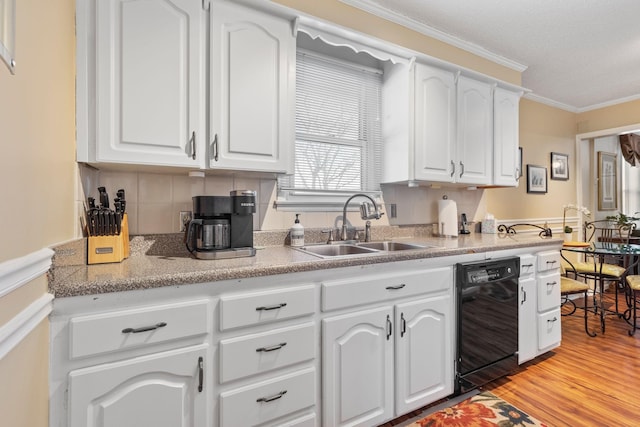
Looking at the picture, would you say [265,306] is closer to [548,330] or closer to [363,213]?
[363,213]

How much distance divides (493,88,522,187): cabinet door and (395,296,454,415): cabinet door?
4.92 feet

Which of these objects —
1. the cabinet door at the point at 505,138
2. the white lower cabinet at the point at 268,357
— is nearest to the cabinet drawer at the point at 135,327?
the white lower cabinet at the point at 268,357

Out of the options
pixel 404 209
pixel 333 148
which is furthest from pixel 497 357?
pixel 333 148

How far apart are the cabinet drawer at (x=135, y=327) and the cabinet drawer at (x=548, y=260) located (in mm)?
2359

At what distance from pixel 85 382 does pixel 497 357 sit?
2.18 metres

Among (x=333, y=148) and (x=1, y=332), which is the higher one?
(x=333, y=148)

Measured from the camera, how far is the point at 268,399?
1289 millimetres

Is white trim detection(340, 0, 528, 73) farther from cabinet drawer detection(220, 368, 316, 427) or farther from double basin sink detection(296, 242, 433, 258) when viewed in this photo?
cabinet drawer detection(220, 368, 316, 427)

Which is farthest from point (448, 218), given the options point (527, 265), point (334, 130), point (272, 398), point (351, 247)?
point (272, 398)

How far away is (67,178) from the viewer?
1215 mm

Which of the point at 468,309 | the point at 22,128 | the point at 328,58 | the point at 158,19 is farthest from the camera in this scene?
the point at 328,58

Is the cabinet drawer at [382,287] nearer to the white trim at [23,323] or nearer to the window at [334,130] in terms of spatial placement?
the window at [334,130]

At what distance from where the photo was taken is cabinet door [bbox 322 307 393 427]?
1440 mm

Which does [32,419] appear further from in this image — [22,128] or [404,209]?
[404,209]
